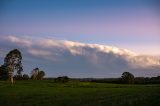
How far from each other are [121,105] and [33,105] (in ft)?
25.1

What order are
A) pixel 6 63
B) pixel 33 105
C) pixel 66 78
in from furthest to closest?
pixel 66 78, pixel 6 63, pixel 33 105

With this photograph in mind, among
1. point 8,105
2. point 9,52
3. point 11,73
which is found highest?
point 9,52

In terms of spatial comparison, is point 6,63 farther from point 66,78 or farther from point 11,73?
point 66,78

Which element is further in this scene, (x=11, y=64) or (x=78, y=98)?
(x=11, y=64)

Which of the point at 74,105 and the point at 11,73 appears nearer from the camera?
the point at 74,105

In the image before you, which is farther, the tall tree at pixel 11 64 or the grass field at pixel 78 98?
the tall tree at pixel 11 64

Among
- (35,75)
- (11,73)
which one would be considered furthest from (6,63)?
(35,75)

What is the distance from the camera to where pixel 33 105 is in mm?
29672

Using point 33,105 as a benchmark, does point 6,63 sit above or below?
above

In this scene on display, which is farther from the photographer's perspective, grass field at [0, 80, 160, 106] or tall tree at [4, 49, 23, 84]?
tall tree at [4, 49, 23, 84]

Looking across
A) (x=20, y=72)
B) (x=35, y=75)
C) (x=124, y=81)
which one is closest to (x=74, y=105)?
(x=20, y=72)

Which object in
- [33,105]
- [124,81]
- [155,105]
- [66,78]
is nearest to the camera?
[155,105]

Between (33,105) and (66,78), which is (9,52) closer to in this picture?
(66,78)

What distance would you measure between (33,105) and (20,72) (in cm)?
8895
